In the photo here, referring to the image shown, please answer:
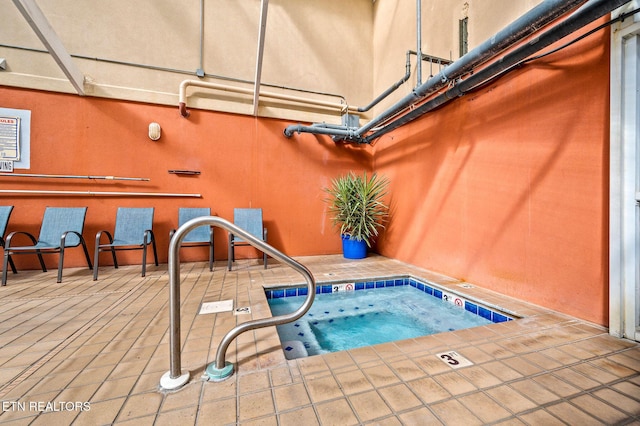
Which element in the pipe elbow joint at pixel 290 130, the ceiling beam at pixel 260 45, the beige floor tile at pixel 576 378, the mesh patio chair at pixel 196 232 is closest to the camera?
the beige floor tile at pixel 576 378

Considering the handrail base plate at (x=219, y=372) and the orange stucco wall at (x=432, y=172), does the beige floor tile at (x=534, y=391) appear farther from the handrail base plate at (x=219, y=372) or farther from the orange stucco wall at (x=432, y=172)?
the handrail base plate at (x=219, y=372)

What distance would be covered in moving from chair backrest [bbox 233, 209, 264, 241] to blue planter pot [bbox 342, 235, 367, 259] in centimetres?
152

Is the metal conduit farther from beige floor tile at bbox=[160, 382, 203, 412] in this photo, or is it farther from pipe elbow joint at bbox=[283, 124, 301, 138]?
beige floor tile at bbox=[160, 382, 203, 412]

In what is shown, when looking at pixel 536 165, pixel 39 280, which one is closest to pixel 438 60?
pixel 536 165

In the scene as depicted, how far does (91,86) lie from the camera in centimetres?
373

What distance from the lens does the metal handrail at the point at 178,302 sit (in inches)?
45.3

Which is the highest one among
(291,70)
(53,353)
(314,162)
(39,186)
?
(291,70)

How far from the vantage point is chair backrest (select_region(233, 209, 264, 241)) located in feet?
13.5

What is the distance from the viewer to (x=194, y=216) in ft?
13.0

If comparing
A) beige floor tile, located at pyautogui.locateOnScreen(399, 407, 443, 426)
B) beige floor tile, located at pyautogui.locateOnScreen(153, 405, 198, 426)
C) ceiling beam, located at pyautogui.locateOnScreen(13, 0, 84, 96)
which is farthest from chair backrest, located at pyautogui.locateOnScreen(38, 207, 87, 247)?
beige floor tile, located at pyautogui.locateOnScreen(399, 407, 443, 426)

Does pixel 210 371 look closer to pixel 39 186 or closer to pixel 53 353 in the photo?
pixel 53 353

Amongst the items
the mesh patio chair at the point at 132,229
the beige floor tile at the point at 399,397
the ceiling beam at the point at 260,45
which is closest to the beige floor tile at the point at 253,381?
the beige floor tile at the point at 399,397

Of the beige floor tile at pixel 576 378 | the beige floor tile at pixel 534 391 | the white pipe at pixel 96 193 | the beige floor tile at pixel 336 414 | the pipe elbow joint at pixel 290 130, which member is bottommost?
the beige floor tile at pixel 336 414

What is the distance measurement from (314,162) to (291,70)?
1.83 metres
